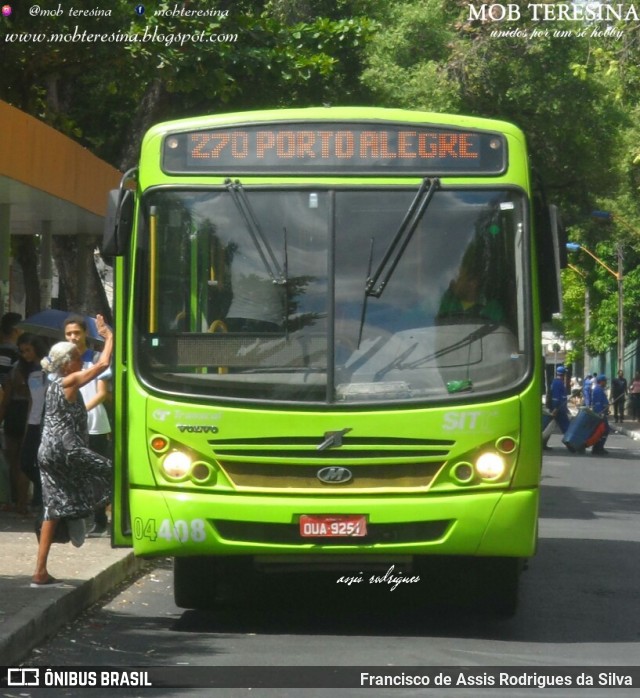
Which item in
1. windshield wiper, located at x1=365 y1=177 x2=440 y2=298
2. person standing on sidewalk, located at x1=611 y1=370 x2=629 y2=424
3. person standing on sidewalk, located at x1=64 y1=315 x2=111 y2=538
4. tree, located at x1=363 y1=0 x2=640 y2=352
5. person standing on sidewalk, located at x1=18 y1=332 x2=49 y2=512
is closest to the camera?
windshield wiper, located at x1=365 y1=177 x2=440 y2=298

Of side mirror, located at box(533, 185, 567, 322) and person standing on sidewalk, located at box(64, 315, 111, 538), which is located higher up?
side mirror, located at box(533, 185, 567, 322)

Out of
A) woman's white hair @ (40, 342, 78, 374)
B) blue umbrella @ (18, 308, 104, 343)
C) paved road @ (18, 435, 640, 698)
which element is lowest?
paved road @ (18, 435, 640, 698)

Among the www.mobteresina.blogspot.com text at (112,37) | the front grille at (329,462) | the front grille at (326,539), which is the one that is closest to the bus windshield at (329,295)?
the front grille at (329,462)

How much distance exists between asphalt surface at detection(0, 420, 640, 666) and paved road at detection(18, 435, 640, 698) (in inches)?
4.5

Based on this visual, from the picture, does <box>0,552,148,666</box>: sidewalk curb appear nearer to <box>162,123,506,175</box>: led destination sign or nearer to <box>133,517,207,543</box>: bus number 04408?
<box>133,517,207,543</box>: bus number 04408

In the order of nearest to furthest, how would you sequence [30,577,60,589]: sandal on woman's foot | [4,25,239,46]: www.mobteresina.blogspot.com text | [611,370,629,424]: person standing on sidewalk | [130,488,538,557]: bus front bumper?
1. [130,488,538,557]: bus front bumper
2. [30,577,60,589]: sandal on woman's foot
3. [4,25,239,46]: www.mobteresina.blogspot.com text
4. [611,370,629,424]: person standing on sidewalk

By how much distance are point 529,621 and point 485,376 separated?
65.7 inches

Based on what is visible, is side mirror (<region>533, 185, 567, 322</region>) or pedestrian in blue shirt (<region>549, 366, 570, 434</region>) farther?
pedestrian in blue shirt (<region>549, 366, 570, 434</region>)

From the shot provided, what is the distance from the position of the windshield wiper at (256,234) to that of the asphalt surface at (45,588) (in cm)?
217

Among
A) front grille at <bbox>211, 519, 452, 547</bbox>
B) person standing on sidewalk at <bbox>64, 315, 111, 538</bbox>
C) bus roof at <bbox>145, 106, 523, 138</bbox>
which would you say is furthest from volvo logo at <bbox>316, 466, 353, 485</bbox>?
person standing on sidewalk at <bbox>64, 315, 111, 538</bbox>

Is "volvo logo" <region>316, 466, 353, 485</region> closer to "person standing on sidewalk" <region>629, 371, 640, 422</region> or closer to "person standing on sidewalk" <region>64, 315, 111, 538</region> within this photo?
"person standing on sidewalk" <region>64, 315, 111, 538</region>

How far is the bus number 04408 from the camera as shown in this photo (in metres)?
8.31

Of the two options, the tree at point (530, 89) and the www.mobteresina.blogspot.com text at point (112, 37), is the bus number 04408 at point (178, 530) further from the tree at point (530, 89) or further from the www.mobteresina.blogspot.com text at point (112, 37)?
the tree at point (530, 89)

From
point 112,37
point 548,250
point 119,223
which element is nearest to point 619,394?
point 112,37
